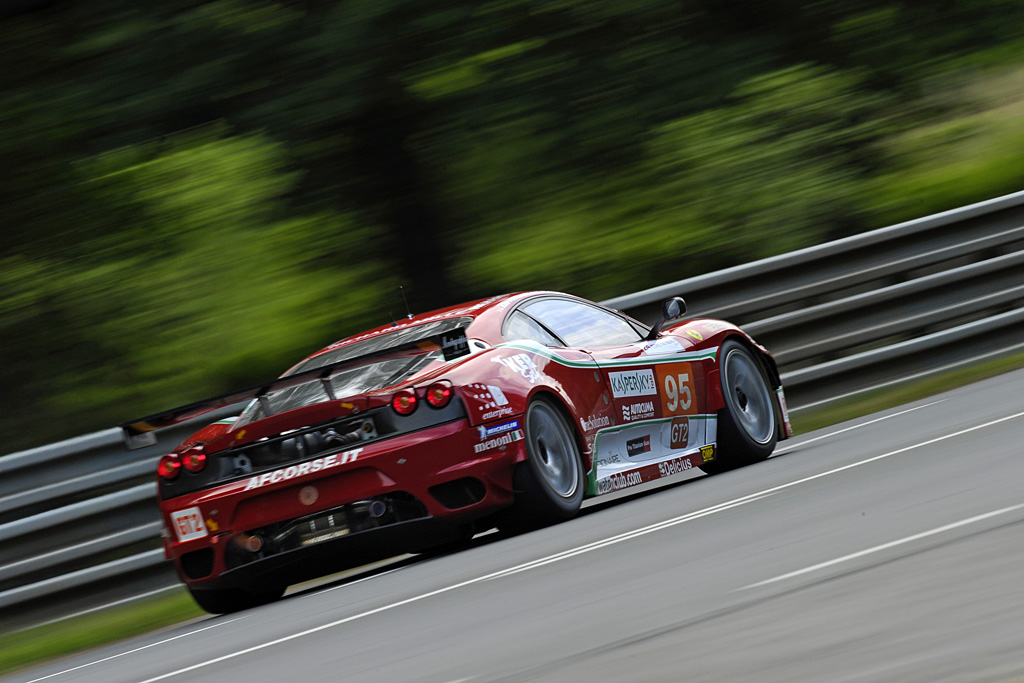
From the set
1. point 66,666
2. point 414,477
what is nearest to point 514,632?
point 414,477

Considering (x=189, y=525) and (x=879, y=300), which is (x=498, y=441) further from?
(x=879, y=300)

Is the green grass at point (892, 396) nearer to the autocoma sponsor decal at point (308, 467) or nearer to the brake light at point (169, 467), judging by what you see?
the autocoma sponsor decal at point (308, 467)

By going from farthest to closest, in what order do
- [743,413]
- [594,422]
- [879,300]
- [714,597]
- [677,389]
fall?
[879,300] < [743,413] < [677,389] < [594,422] < [714,597]

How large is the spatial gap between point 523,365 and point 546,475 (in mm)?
556

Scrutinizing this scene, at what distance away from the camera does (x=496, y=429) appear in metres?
6.62

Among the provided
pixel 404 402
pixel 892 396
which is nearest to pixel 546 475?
pixel 404 402

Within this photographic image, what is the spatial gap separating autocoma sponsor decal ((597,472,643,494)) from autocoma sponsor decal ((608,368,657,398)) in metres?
0.43

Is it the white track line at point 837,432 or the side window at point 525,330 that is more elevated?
the side window at point 525,330

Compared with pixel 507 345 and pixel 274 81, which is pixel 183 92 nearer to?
pixel 274 81

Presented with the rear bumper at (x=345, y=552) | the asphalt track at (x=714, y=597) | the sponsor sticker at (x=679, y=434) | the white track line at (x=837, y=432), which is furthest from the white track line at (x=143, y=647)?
the white track line at (x=837, y=432)

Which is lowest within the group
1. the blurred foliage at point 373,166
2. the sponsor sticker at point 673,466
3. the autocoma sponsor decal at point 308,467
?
the sponsor sticker at point 673,466

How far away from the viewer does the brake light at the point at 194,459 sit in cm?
678

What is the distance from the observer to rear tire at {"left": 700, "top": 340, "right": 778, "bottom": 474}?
335 inches

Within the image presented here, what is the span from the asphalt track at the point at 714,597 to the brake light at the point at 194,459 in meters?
0.71
